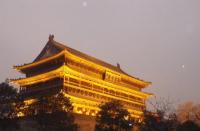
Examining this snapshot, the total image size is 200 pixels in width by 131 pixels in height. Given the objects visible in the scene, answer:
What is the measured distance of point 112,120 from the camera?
3125cm

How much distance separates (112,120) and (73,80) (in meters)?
11.2

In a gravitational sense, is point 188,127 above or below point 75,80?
below

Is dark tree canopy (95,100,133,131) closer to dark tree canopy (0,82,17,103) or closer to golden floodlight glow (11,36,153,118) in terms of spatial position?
golden floodlight glow (11,36,153,118)

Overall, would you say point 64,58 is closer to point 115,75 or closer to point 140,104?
point 115,75

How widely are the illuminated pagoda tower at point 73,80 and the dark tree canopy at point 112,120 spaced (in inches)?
275

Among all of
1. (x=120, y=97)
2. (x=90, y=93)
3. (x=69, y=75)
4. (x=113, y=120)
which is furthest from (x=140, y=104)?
(x=113, y=120)

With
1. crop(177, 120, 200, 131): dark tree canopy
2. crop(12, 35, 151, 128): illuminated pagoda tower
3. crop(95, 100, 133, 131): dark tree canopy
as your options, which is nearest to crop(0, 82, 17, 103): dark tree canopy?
crop(12, 35, 151, 128): illuminated pagoda tower

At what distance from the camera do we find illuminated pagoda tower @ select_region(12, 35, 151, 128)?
130 ft

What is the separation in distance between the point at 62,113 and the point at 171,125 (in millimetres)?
11885

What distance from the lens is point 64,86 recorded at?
127 ft

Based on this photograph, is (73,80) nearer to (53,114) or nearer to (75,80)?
(75,80)

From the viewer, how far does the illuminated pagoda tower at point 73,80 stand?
39688 mm

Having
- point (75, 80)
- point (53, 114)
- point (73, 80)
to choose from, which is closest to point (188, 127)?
point (53, 114)

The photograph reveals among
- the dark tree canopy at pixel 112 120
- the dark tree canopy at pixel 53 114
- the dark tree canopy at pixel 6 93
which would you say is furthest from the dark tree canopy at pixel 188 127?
the dark tree canopy at pixel 6 93
